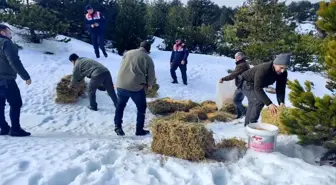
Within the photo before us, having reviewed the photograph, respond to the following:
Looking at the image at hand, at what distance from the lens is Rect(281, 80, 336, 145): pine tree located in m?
3.89

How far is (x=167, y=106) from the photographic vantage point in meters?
8.10

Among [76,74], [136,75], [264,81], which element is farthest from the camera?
[76,74]

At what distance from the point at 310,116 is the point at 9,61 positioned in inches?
171

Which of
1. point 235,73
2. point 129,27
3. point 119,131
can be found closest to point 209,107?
point 235,73

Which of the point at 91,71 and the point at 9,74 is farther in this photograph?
the point at 91,71

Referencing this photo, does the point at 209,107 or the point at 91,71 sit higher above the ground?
the point at 91,71

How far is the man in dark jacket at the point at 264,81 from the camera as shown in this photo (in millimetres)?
4555

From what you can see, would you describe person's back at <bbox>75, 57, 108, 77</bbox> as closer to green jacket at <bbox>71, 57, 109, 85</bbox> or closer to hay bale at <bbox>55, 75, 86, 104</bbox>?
green jacket at <bbox>71, 57, 109, 85</bbox>

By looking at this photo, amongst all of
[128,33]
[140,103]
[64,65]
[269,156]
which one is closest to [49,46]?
[64,65]

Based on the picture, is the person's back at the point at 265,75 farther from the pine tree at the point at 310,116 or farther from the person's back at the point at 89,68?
the person's back at the point at 89,68

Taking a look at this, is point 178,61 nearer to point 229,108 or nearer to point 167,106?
point 167,106

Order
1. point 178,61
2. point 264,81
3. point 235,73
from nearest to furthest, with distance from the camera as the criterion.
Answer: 1. point 264,81
2. point 235,73
3. point 178,61

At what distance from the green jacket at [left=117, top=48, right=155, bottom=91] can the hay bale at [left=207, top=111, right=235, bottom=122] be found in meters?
2.17

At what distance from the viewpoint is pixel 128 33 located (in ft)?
59.2
